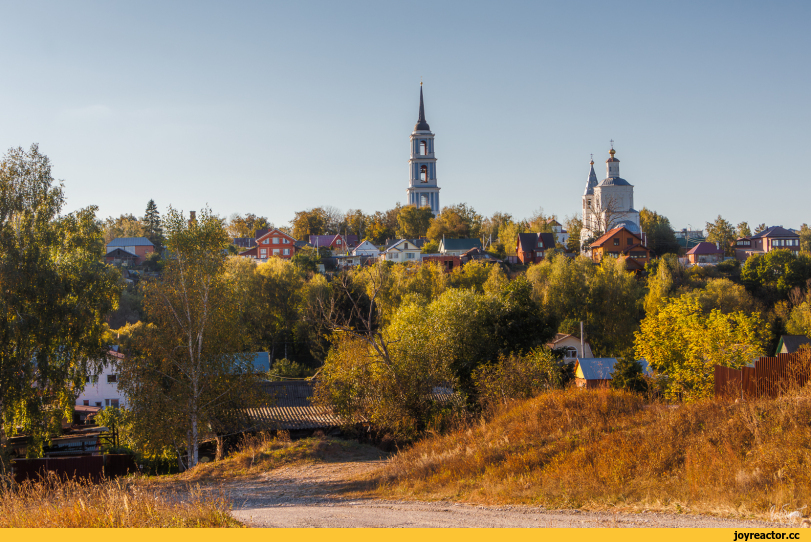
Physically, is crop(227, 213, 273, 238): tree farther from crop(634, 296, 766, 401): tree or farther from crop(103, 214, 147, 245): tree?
crop(634, 296, 766, 401): tree

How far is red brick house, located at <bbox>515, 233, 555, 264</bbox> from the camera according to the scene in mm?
68062

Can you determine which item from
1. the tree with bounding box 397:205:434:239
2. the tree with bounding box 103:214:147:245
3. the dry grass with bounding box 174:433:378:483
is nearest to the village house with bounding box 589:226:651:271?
the tree with bounding box 397:205:434:239

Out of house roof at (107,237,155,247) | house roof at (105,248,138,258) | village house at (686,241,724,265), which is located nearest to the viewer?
village house at (686,241,724,265)

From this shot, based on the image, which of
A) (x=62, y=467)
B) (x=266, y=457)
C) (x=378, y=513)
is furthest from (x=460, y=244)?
(x=378, y=513)

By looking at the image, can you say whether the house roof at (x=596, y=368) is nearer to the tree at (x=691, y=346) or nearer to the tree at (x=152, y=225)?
the tree at (x=691, y=346)

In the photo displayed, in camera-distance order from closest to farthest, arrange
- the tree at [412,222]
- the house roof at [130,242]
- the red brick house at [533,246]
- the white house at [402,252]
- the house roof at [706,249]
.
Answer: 1. the house roof at [706,249]
2. the red brick house at [533,246]
3. the white house at [402,252]
4. the house roof at [130,242]
5. the tree at [412,222]

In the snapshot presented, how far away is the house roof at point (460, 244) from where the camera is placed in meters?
72.5

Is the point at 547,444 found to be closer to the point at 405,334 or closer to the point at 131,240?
the point at 405,334

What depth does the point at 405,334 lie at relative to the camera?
829 inches

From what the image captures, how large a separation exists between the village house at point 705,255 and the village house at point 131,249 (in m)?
68.0

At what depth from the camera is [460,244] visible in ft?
240

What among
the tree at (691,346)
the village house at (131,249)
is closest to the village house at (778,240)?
the tree at (691,346)

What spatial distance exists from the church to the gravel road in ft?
200

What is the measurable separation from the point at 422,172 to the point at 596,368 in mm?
84896
